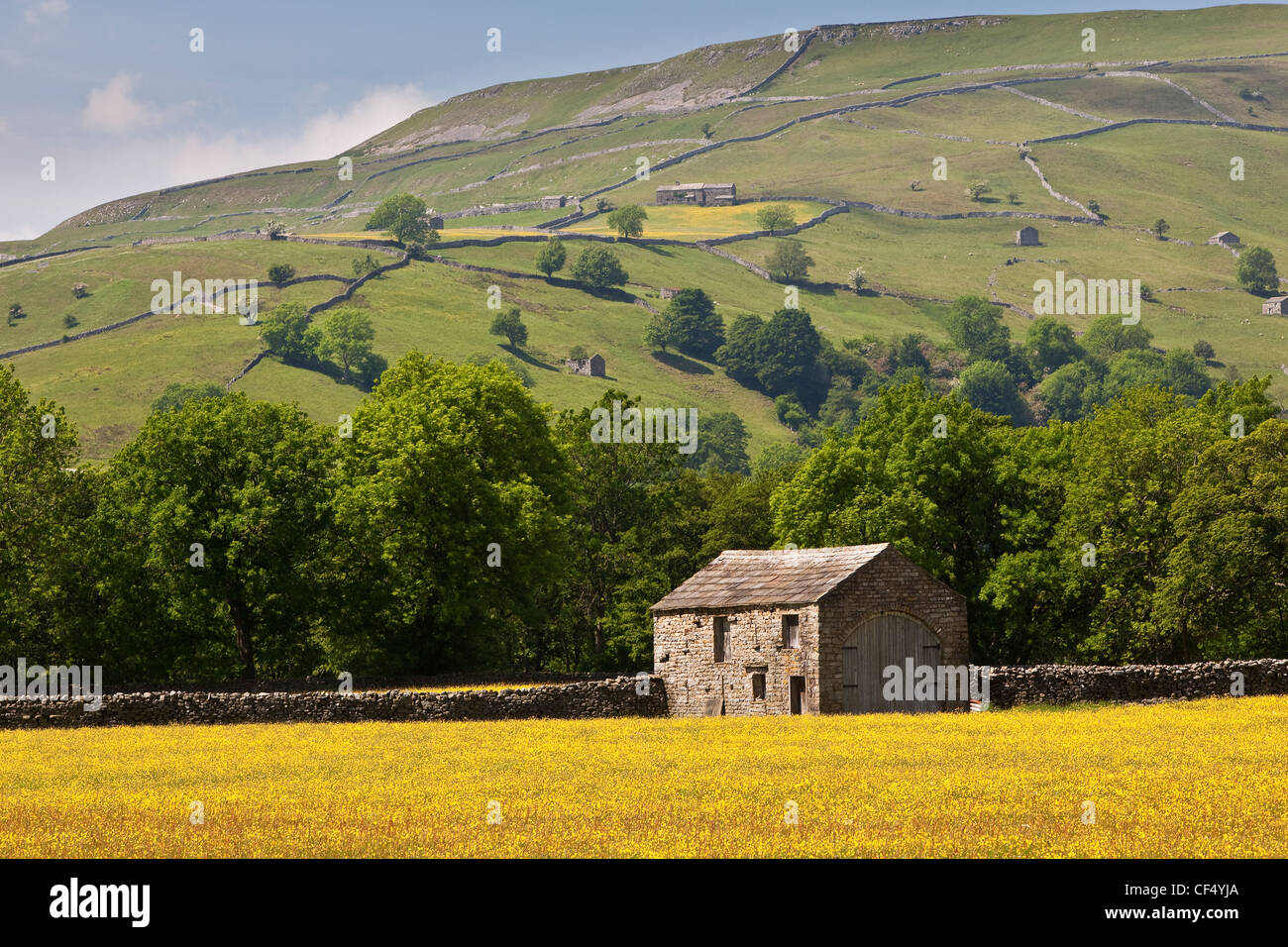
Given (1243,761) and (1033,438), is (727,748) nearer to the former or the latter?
(1243,761)

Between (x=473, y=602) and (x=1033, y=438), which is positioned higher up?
(x=1033, y=438)

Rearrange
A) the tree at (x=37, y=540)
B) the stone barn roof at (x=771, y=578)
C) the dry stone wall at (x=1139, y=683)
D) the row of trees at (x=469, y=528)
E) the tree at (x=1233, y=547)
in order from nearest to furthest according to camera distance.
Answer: the dry stone wall at (x=1139, y=683), the stone barn roof at (x=771, y=578), the tree at (x=1233, y=547), the row of trees at (x=469, y=528), the tree at (x=37, y=540)

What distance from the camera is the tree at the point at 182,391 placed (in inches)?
7205

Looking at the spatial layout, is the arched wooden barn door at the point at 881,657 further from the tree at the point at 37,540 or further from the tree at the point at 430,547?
the tree at the point at 37,540

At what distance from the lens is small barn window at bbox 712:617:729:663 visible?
4903 cm

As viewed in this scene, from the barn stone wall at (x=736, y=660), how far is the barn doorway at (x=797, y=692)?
7.7 inches

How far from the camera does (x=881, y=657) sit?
152 ft

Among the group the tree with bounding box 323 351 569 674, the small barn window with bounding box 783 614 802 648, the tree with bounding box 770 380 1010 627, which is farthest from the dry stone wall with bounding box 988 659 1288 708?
the tree with bounding box 323 351 569 674

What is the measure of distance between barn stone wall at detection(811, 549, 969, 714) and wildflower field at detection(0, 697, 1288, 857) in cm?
668

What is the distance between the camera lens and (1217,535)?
5209 centimetres

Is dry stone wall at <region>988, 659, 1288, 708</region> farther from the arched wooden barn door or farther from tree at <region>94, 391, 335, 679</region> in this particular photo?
tree at <region>94, 391, 335, 679</region>

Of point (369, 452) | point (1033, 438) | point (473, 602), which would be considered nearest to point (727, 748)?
point (473, 602)

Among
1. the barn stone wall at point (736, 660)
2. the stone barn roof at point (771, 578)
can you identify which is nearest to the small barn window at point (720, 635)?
the barn stone wall at point (736, 660)
